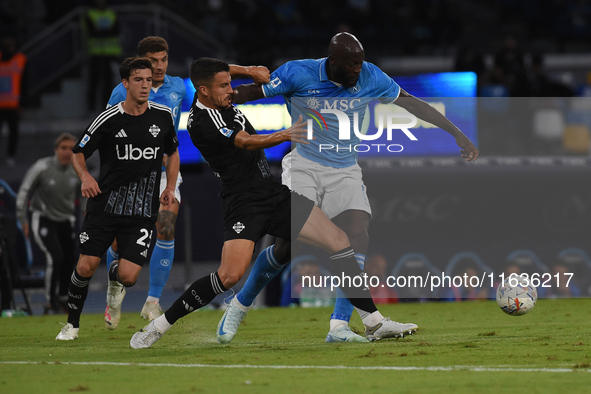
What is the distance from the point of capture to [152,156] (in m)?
7.55

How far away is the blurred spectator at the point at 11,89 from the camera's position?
15.3 metres

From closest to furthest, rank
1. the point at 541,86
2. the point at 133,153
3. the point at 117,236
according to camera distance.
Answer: the point at 133,153, the point at 117,236, the point at 541,86

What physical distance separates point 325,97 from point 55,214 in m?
5.03

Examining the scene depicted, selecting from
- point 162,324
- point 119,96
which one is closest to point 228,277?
point 162,324

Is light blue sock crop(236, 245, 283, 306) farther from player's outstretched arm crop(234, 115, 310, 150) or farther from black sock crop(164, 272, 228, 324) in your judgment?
player's outstretched arm crop(234, 115, 310, 150)

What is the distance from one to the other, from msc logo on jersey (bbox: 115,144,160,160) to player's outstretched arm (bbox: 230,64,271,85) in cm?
93

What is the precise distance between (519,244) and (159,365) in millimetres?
4379

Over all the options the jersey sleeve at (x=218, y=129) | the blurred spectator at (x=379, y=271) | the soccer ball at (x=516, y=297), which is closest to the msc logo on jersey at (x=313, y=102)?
the jersey sleeve at (x=218, y=129)

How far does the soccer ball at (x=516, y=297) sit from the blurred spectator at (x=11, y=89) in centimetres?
1016

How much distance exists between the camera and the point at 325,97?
7312mm

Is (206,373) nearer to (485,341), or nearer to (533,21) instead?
(485,341)

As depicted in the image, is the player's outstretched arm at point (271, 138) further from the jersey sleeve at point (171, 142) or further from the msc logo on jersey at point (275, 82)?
the jersey sleeve at point (171, 142)

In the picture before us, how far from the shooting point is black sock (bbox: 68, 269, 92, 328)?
25.0 ft

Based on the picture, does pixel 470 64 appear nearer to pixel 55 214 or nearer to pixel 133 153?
pixel 55 214
